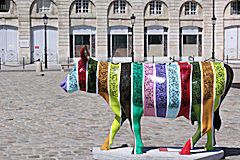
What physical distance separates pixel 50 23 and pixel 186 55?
12.5 m

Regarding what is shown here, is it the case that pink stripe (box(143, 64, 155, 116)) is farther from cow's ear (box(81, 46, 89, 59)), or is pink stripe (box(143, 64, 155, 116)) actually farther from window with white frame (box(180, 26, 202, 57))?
window with white frame (box(180, 26, 202, 57))

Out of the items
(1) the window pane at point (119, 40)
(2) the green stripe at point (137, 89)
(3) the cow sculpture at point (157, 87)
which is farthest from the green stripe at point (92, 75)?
(1) the window pane at point (119, 40)

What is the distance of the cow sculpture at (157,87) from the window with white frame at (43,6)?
31.3m

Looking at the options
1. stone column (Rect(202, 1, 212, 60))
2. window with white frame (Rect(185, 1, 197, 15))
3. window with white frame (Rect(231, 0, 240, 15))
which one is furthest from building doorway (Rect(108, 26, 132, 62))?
window with white frame (Rect(231, 0, 240, 15))

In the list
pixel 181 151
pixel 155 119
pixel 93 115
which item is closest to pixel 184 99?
pixel 181 151

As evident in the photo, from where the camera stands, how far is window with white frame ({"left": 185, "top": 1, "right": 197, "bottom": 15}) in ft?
127

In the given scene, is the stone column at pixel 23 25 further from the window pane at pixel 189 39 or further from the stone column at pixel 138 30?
the window pane at pixel 189 39

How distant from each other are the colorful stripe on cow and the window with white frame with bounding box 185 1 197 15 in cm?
3342

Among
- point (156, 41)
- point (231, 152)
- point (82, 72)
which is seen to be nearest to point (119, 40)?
point (156, 41)

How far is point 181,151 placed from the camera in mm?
6301

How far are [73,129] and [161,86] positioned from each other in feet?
11.1

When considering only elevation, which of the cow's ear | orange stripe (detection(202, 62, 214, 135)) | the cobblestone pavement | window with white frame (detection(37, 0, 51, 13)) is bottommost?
the cobblestone pavement

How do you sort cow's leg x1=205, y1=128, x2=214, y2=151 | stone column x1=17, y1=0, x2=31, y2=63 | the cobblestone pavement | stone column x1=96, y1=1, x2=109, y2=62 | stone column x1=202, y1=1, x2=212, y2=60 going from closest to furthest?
cow's leg x1=205, y1=128, x2=214, y2=151
the cobblestone pavement
stone column x1=17, y1=0, x2=31, y2=63
stone column x1=96, y1=1, x2=109, y2=62
stone column x1=202, y1=1, x2=212, y2=60

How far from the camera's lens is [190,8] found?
127ft
